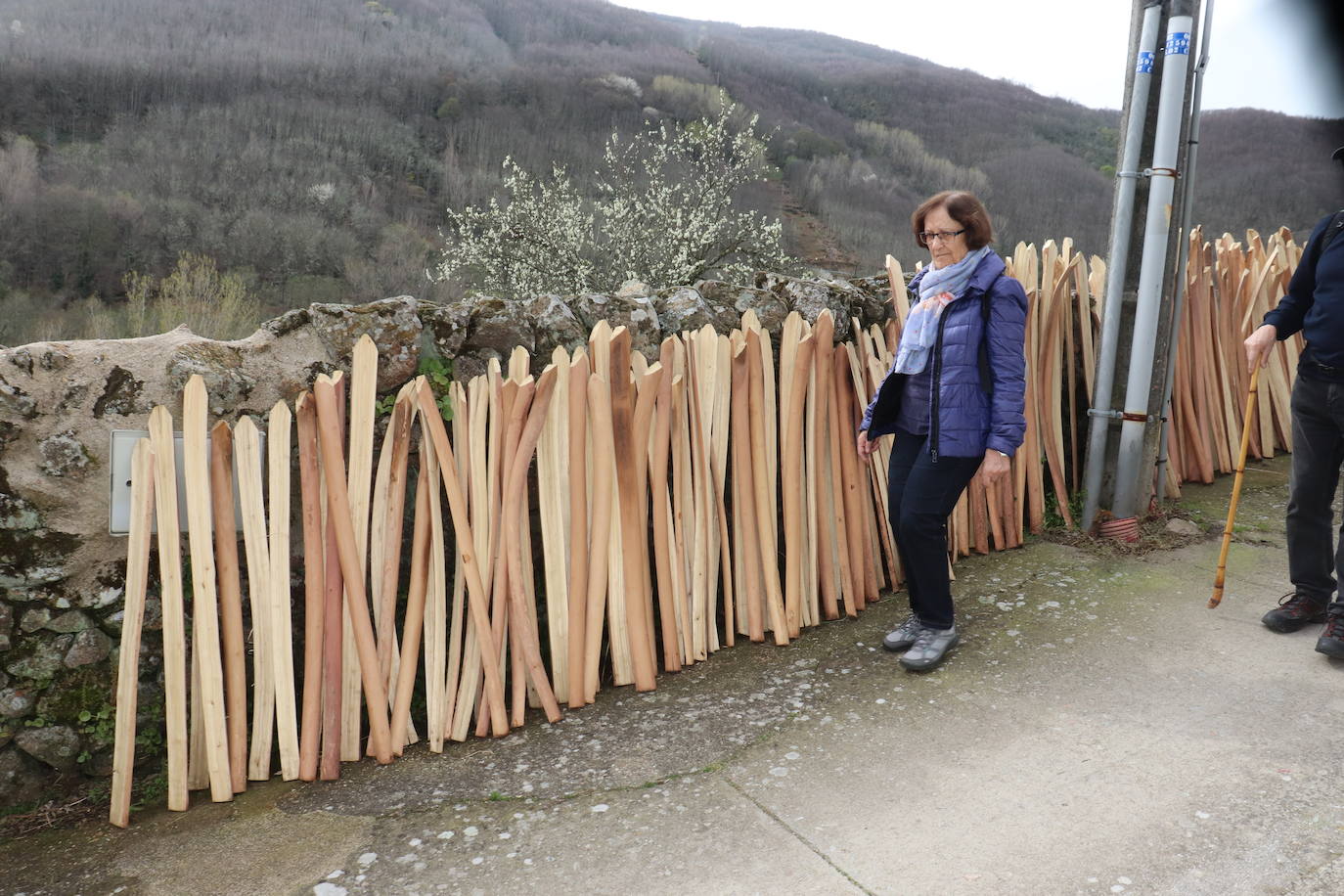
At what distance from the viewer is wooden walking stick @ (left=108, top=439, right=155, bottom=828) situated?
7.86 ft

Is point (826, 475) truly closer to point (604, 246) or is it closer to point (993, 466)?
point (993, 466)

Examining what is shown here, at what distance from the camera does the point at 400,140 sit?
79.5 ft

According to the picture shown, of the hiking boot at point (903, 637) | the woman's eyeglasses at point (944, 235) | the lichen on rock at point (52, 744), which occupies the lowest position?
the lichen on rock at point (52, 744)

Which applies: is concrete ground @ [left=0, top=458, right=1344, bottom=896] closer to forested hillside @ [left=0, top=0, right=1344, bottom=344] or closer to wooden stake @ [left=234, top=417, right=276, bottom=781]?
wooden stake @ [left=234, top=417, right=276, bottom=781]

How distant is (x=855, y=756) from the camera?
2580 mm

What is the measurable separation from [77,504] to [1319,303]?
375 cm

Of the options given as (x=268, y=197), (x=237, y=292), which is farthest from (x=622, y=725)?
(x=268, y=197)

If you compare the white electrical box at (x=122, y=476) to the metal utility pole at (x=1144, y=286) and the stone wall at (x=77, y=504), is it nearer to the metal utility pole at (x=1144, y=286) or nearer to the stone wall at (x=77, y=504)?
the stone wall at (x=77, y=504)

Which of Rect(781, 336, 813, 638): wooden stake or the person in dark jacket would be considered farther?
Rect(781, 336, 813, 638): wooden stake

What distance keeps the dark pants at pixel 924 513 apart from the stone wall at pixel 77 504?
72.3 inches

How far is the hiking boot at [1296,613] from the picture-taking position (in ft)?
10.4

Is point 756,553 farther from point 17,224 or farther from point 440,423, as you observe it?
point 17,224

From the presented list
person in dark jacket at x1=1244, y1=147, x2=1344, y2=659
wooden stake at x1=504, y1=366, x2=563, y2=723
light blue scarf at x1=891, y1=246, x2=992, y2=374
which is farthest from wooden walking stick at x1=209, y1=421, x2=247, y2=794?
person in dark jacket at x1=1244, y1=147, x2=1344, y2=659

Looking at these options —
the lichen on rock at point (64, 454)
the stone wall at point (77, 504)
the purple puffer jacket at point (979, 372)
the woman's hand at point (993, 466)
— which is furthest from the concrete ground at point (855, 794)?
the lichen on rock at point (64, 454)
